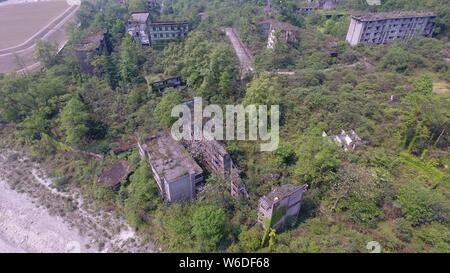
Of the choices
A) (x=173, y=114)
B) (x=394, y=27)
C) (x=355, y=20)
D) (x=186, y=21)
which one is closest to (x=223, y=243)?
(x=173, y=114)

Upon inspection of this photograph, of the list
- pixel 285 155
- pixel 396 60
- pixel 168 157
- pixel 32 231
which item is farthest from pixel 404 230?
pixel 32 231

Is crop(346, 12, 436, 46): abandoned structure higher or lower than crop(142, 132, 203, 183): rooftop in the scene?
higher

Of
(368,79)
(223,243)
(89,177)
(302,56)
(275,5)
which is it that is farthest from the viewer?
(275,5)

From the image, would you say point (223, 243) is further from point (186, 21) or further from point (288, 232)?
point (186, 21)

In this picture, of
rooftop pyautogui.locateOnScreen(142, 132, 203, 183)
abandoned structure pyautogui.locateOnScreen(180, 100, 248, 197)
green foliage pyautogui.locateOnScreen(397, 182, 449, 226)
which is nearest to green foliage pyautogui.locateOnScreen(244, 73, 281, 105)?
abandoned structure pyautogui.locateOnScreen(180, 100, 248, 197)

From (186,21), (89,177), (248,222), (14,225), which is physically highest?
(186,21)

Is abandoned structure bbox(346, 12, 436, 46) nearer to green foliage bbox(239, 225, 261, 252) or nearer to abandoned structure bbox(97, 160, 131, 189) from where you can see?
green foliage bbox(239, 225, 261, 252)

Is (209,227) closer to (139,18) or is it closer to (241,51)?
(241,51)
